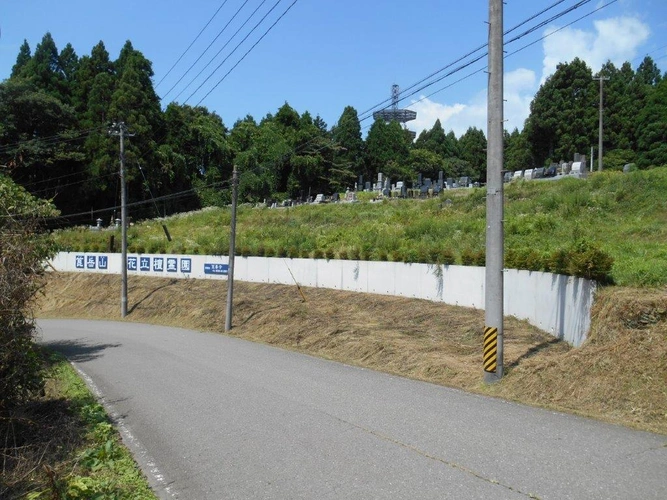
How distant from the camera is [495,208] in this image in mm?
11109

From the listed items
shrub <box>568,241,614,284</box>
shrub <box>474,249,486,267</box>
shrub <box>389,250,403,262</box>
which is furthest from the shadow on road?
shrub <box>568,241,614,284</box>

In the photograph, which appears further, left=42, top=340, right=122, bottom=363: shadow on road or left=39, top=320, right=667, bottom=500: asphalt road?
left=42, top=340, right=122, bottom=363: shadow on road

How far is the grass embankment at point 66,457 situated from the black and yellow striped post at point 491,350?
639 cm

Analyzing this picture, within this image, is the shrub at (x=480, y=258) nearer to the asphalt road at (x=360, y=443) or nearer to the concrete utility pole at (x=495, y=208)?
the asphalt road at (x=360, y=443)

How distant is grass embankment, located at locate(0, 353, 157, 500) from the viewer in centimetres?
638

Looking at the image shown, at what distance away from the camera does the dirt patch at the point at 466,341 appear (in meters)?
9.18

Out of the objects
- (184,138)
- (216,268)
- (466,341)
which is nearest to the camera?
(466,341)

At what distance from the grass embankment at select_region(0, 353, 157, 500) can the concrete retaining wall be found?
27.8ft

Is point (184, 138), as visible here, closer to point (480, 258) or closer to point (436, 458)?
point (480, 258)

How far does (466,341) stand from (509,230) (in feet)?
28.6

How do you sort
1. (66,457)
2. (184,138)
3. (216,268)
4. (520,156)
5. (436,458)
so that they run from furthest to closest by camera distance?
1. (184,138)
2. (520,156)
3. (216,268)
4. (66,457)
5. (436,458)

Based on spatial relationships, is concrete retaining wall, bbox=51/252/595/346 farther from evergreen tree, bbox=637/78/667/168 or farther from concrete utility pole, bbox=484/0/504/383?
evergreen tree, bbox=637/78/667/168

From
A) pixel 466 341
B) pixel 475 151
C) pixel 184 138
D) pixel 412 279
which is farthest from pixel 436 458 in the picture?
pixel 475 151

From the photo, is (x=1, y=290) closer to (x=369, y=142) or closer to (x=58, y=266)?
(x=58, y=266)
